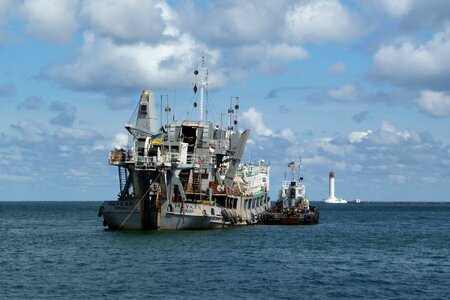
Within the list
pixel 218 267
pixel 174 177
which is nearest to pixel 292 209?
pixel 174 177

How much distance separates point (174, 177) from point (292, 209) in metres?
36.3

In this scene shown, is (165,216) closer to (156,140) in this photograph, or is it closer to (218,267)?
(156,140)

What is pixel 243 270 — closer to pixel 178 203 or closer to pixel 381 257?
pixel 381 257

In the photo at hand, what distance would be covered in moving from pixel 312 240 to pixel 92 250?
2454 centimetres

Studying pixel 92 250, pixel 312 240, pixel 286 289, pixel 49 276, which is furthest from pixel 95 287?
pixel 312 240

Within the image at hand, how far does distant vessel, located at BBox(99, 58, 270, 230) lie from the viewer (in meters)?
75.6

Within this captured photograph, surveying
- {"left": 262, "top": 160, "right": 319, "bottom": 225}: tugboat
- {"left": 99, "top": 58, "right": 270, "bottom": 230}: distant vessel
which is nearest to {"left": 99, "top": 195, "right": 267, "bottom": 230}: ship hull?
{"left": 99, "top": 58, "right": 270, "bottom": 230}: distant vessel

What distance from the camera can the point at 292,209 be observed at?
110 metres

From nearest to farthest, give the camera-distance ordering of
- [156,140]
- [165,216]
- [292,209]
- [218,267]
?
1. [218,267]
2. [165,216]
3. [156,140]
4. [292,209]

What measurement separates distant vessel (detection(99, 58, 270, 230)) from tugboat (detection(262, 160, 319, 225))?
1273cm

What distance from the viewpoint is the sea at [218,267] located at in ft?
144

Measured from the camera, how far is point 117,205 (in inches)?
3044

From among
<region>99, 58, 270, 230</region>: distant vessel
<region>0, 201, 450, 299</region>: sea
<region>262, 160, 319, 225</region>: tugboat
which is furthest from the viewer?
<region>262, 160, 319, 225</region>: tugboat

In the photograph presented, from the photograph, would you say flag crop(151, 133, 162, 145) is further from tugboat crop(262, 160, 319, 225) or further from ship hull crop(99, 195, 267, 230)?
tugboat crop(262, 160, 319, 225)
